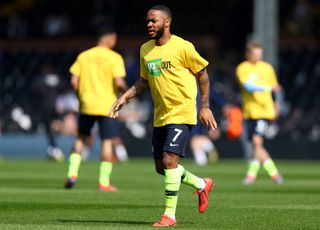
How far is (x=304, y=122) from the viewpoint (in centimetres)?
3309

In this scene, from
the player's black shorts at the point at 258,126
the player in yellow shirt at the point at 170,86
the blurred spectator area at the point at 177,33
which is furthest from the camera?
A: the blurred spectator area at the point at 177,33

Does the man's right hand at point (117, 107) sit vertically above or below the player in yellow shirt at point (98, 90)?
above

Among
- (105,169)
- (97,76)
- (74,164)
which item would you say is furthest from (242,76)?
(74,164)

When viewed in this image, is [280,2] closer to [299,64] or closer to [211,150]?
[299,64]

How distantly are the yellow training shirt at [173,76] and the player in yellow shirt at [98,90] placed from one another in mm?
5585

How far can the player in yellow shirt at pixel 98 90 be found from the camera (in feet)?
60.5

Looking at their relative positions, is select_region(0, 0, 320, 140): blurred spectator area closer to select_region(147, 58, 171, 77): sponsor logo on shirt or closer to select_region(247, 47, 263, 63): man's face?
select_region(247, 47, 263, 63): man's face

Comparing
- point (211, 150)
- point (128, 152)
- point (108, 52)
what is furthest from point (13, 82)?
point (108, 52)

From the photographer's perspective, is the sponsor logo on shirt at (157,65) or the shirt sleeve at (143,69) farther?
the shirt sleeve at (143,69)

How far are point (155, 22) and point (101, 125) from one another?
6182 millimetres

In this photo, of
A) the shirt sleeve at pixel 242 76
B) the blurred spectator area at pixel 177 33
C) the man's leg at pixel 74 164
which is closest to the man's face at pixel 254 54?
the shirt sleeve at pixel 242 76

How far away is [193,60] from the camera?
1280 centimetres

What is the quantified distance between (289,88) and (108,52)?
16.8 meters

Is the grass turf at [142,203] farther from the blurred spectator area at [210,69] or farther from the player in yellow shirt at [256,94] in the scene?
the blurred spectator area at [210,69]
